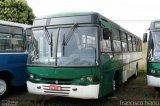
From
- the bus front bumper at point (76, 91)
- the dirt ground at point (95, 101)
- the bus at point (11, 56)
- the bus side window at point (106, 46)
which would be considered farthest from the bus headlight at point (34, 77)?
the bus side window at point (106, 46)

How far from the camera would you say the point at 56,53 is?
8828 millimetres

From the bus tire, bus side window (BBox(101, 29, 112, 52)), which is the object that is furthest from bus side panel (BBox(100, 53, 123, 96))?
the bus tire

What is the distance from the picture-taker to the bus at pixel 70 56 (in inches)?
336

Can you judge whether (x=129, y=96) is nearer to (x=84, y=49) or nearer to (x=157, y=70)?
(x=157, y=70)

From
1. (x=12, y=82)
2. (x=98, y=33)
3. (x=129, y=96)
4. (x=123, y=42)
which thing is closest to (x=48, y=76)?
(x=98, y=33)

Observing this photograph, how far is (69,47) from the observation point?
28.7 ft

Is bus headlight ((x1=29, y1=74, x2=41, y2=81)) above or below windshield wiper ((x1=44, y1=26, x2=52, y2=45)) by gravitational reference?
below

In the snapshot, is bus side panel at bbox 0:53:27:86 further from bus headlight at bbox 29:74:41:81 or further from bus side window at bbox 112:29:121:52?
bus side window at bbox 112:29:121:52

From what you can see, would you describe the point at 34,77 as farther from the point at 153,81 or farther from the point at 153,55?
the point at 153,55

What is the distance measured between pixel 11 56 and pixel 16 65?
471mm

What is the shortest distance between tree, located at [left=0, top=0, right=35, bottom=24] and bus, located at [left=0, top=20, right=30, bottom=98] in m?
15.3

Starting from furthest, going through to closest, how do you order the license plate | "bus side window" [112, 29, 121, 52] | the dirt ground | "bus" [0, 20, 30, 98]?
"bus side window" [112, 29, 121, 52]
"bus" [0, 20, 30, 98]
the dirt ground
the license plate

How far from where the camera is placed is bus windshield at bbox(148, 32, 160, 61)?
10836 mm

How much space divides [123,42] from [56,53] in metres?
4.90
